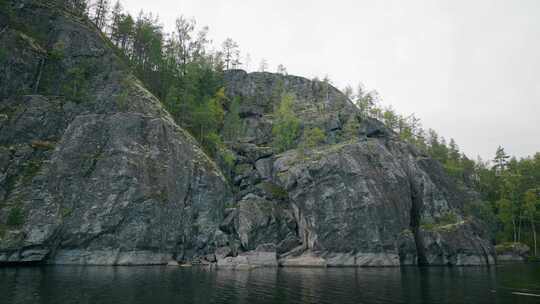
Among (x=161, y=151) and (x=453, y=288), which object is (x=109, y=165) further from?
(x=453, y=288)

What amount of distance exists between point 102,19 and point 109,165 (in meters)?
60.9

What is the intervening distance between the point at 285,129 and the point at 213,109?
2011 cm

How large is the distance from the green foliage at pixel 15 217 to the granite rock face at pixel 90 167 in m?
0.12

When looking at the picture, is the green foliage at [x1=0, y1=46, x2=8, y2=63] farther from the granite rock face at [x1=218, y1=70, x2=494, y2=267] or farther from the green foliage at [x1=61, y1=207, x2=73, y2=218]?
the granite rock face at [x1=218, y1=70, x2=494, y2=267]

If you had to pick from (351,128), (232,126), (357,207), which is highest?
(351,128)

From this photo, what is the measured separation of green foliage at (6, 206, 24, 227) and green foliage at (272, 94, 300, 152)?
5577 cm

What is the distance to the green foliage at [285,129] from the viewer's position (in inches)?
3597

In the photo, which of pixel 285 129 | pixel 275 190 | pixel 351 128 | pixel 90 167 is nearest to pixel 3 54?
pixel 90 167

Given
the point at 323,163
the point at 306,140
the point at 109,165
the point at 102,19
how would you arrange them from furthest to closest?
the point at 102,19
the point at 306,140
the point at 323,163
the point at 109,165

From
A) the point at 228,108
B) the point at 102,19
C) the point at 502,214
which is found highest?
the point at 102,19

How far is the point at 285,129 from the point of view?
93.4m

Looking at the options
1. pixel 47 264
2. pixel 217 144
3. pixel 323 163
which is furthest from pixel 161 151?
pixel 323 163

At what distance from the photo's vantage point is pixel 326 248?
6638 centimetres

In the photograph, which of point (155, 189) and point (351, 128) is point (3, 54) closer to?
point (155, 189)
